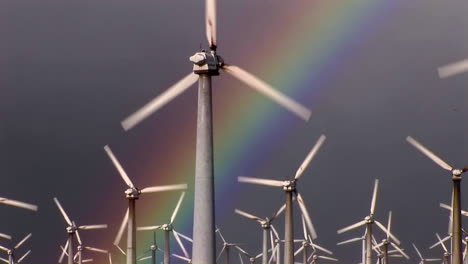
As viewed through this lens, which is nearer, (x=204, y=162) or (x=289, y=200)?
(x=204, y=162)

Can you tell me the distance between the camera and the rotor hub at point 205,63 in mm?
66625

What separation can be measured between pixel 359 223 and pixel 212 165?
9593 centimetres

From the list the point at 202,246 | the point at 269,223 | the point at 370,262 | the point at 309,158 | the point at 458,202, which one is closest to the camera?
the point at 202,246

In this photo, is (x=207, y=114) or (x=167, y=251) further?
(x=167, y=251)

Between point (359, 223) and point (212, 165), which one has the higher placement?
point (359, 223)

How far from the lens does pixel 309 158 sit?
11594 cm

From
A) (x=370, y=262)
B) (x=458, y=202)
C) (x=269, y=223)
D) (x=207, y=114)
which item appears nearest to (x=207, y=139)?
(x=207, y=114)

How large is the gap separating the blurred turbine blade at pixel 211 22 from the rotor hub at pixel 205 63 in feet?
6.86

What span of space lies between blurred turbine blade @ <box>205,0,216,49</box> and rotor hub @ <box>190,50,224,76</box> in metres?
2.09

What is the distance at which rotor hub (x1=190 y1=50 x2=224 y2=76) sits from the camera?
6662 centimetres

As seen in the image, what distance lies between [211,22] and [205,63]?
4.34 m

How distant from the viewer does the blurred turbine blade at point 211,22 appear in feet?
227

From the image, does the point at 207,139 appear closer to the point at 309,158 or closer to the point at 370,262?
the point at 309,158

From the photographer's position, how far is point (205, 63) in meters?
66.7
